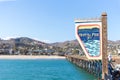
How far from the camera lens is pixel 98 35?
29.0m

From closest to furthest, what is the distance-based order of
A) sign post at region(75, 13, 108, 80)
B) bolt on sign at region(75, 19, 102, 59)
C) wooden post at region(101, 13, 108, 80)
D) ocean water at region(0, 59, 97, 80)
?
wooden post at region(101, 13, 108, 80), sign post at region(75, 13, 108, 80), bolt on sign at region(75, 19, 102, 59), ocean water at region(0, 59, 97, 80)

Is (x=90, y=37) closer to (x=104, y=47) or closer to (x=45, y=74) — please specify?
(x=104, y=47)

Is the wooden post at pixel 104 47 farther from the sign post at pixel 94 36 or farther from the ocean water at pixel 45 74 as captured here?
the ocean water at pixel 45 74

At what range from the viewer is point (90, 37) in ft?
95.5

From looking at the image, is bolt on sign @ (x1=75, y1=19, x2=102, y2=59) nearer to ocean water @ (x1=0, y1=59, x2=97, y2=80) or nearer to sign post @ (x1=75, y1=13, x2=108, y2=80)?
sign post @ (x1=75, y1=13, x2=108, y2=80)

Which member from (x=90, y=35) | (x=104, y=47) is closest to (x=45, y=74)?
(x=90, y=35)

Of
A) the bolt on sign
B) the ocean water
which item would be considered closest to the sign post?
the bolt on sign

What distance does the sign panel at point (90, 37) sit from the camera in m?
29.0

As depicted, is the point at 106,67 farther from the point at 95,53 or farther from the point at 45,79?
the point at 45,79

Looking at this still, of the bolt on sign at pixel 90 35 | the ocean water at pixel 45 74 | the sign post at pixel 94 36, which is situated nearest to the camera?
the sign post at pixel 94 36

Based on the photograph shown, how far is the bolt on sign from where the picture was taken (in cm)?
2902

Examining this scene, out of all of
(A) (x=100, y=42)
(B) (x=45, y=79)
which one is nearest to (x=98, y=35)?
(A) (x=100, y=42)

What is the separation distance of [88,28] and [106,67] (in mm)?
3174

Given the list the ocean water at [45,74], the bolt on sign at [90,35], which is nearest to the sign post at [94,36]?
the bolt on sign at [90,35]
